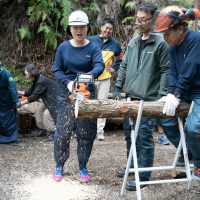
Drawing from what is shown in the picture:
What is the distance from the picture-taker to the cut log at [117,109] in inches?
185

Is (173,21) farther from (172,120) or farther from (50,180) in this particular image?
A: (50,180)

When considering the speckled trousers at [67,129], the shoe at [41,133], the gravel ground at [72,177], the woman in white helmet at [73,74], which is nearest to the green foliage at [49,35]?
the shoe at [41,133]

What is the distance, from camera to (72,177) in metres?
5.72

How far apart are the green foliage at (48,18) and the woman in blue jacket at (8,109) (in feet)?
8.59

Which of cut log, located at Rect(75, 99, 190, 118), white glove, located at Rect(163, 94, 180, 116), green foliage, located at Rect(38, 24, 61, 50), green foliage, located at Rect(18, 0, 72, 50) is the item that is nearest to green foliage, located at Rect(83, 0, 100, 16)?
green foliage, located at Rect(18, 0, 72, 50)

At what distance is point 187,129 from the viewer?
4578 mm

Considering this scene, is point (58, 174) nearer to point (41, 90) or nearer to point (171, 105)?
point (171, 105)

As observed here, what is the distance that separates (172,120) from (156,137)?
3.53 meters

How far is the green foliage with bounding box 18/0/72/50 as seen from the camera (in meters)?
10.3

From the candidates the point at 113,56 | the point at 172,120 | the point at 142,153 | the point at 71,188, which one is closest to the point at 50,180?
the point at 71,188

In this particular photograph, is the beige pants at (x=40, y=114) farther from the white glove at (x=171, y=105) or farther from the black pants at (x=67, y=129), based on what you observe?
the white glove at (x=171, y=105)

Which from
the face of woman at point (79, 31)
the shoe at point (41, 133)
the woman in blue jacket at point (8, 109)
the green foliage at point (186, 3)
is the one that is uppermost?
the face of woman at point (79, 31)

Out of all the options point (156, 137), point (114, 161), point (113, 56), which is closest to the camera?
point (114, 161)

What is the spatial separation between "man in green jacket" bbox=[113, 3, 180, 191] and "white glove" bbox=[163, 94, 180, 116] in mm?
478
